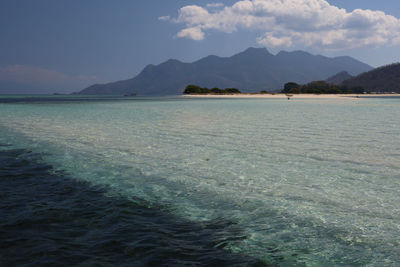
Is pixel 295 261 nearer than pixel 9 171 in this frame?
Yes

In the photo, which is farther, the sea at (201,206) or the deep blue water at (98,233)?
the sea at (201,206)

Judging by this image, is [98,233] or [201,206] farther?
[201,206]

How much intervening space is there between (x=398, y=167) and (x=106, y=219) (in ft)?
38.0

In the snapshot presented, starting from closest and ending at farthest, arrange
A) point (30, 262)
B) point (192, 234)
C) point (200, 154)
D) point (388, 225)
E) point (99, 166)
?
point (30, 262)
point (192, 234)
point (388, 225)
point (99, 166)
point (200, 154)

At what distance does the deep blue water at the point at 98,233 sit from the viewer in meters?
5.41

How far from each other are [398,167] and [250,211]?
7.96m

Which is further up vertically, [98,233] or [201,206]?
[98,233]

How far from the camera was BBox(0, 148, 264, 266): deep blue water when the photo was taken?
5.41 m

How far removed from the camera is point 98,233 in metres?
6.39

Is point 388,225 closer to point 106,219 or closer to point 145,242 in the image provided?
point 145,242

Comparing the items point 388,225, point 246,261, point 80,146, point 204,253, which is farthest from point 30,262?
point 80,146

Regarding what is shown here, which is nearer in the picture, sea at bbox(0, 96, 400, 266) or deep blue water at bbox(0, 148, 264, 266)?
deep blue water at bbox(0, 148, 264, 266)

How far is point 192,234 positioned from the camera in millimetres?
6578

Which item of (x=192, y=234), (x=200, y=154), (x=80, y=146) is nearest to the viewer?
(x=192, y=234)
